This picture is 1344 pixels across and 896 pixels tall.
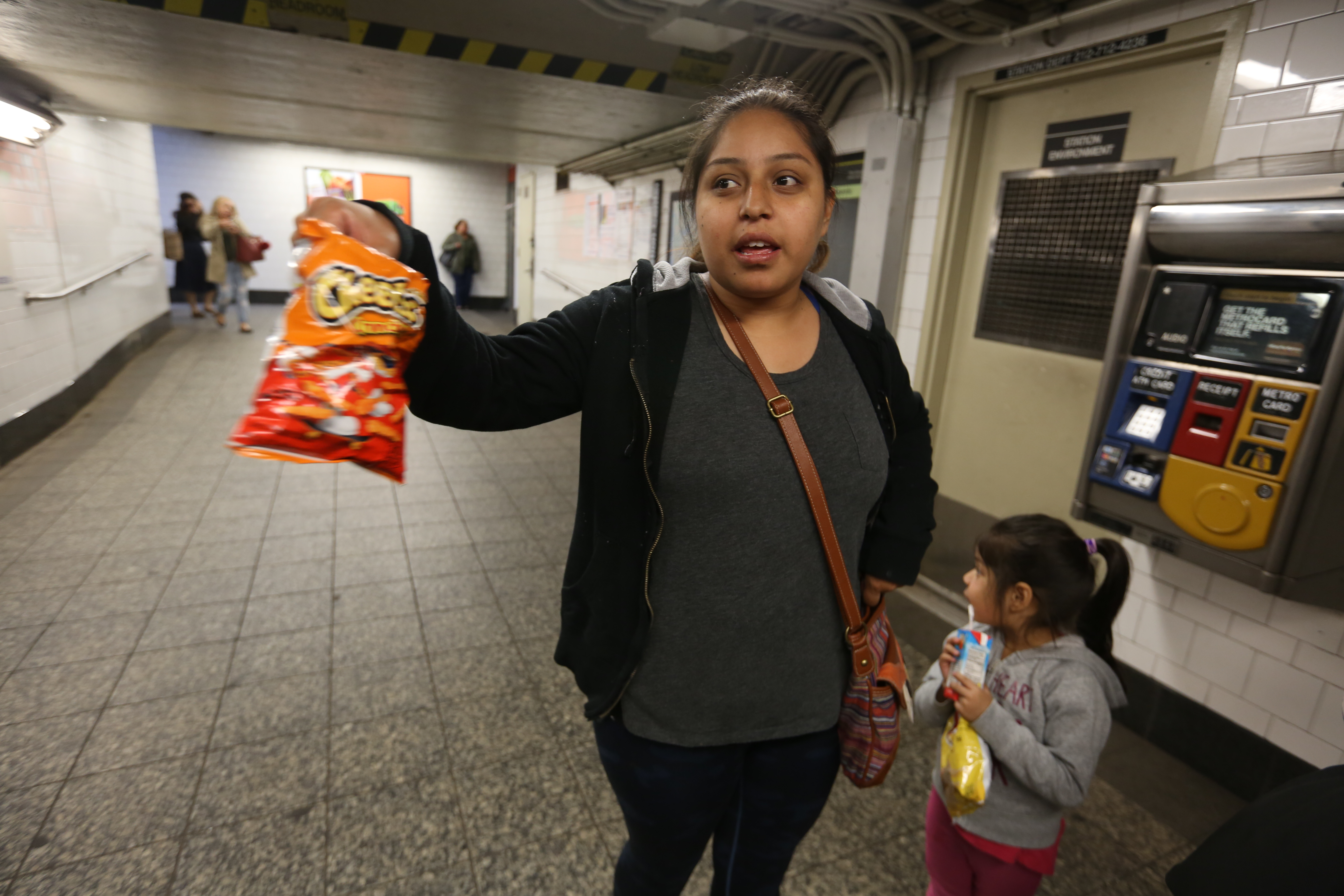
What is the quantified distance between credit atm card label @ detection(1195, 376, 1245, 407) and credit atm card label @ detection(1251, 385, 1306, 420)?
5cm

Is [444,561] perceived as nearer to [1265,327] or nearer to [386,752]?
[386,752]

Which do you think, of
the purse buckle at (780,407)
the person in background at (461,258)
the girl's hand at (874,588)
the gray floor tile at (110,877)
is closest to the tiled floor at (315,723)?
the gray floor tile at (110,877)

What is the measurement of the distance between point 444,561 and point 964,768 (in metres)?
2.79

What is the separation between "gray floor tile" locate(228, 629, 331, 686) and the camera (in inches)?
102

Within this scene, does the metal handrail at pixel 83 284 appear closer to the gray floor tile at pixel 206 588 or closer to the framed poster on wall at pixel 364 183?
the gray floor tile at pixel 206 588

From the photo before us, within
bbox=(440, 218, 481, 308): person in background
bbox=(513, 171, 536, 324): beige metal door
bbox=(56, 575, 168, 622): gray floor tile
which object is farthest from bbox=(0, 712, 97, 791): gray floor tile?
bbox=(440, 218, 481, 308): person in background

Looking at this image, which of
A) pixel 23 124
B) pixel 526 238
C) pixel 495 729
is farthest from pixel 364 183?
pixel 495 729

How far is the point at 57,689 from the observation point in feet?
7.95

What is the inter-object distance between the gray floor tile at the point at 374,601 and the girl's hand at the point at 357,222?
2.53m

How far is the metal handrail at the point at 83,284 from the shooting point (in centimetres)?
484

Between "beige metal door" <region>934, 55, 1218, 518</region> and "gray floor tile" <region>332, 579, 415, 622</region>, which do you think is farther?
"gray floor tile" <region>332, 579, 415, 622</region>

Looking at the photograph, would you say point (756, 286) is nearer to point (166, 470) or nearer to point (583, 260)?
point (166, 470)

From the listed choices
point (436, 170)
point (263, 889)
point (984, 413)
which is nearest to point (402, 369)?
point (263, 889)

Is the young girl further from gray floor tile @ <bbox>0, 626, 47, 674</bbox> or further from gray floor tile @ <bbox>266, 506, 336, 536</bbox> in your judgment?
gray floor tile @ <bbox>266, 506, 336, 536</bbox>
